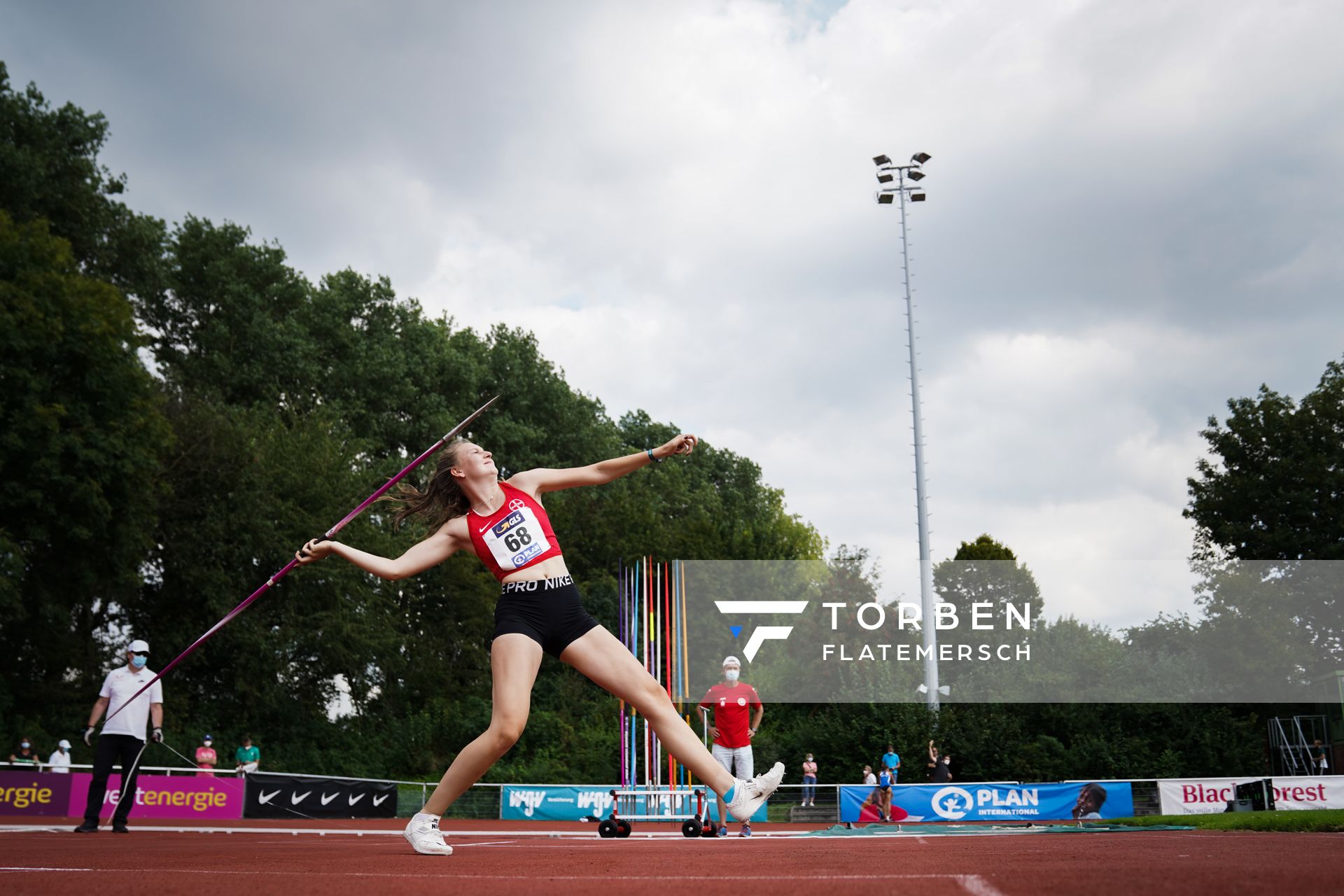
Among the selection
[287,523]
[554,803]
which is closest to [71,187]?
[287,523]

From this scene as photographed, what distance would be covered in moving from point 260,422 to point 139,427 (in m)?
8.78

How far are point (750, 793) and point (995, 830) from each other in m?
8.69

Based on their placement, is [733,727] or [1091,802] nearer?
[733,727]

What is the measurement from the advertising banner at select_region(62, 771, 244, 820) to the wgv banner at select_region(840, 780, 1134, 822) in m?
11.1

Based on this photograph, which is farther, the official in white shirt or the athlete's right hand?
the official in white shirt

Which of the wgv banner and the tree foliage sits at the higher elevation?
the tree foliage

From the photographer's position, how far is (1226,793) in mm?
20406

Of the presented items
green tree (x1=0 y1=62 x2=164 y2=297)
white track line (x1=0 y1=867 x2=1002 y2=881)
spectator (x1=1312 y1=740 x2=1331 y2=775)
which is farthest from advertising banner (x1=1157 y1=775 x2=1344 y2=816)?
green tree (x1=0 y1=62 x2=164 y2=297)

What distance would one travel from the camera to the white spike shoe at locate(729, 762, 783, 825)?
5.57m

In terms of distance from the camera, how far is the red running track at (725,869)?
3631mm

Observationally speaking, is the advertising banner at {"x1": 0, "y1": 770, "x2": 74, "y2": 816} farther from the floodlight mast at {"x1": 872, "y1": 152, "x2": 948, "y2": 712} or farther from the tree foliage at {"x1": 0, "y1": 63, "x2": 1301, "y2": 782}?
the floodlight mast at {"x1": 872, "y1": 152, "x2": 948, "y2": 712}

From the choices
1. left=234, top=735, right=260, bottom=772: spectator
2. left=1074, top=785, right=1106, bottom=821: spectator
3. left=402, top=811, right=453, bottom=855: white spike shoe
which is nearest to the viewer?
left=402, top=811, right=453, bottom=855: white spike shoe

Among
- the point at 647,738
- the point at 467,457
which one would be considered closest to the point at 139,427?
the point at 647,738

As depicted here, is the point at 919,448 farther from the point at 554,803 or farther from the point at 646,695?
the point at 646,695
